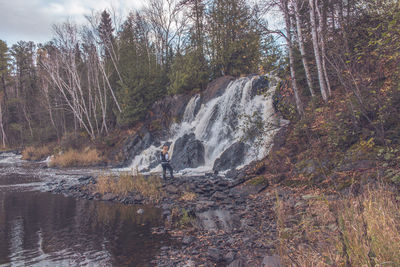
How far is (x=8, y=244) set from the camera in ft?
22.7

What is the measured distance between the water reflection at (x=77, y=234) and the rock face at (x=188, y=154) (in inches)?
300

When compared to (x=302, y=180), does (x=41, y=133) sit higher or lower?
higher

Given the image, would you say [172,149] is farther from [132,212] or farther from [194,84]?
[132,212]

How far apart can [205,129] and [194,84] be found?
735 cm

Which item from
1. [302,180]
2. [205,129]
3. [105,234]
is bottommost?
[105,234]

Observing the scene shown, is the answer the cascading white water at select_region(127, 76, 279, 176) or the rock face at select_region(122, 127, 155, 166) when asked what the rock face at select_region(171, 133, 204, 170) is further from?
the rock face at select_region(122, 127, 155, 166)

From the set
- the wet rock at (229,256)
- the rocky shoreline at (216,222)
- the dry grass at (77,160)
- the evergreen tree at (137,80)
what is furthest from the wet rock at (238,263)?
the evergreen tree at (137,80)

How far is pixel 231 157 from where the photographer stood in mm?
15562

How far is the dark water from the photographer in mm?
5906

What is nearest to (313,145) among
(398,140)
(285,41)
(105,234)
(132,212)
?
(398,140)

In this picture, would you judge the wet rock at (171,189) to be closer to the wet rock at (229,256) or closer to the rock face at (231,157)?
the rock face at (231,157)

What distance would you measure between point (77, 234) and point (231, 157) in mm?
9576

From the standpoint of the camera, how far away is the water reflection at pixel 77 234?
5906 mm

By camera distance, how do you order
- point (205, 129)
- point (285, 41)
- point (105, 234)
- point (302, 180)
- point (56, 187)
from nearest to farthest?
1. point (105, 234)
2. point (302, 180)
3. point (285, 41)
4. point (56, 187)
5. point (205, 129)
